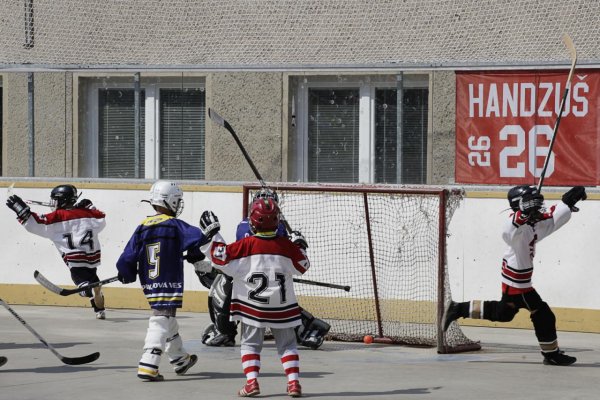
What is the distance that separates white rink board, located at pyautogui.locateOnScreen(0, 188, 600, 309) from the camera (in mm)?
12328

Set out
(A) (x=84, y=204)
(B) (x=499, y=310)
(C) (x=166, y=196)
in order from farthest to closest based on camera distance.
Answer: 1. (A) (x=84, y=204)
2. (B) (x=499, y=310)
3. (C) (x=166, y=196)

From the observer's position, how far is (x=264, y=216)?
29.0 ft

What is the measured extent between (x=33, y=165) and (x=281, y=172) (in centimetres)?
280

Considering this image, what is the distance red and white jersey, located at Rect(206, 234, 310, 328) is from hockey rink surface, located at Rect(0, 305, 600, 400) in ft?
1.73

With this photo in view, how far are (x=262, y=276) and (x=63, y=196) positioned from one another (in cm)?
475

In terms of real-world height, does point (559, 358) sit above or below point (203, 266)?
below

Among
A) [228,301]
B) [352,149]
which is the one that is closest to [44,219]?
[228,301]

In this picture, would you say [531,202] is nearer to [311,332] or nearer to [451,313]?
[451,313]

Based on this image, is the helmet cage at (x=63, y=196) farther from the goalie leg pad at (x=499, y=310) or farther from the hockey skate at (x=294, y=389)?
the hockey skate at (x=294, y=389)

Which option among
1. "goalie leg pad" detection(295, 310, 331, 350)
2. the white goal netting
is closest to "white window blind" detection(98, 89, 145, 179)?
the white goal netting

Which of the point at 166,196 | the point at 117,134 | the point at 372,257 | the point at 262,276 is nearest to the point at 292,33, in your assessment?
the point at 117,134

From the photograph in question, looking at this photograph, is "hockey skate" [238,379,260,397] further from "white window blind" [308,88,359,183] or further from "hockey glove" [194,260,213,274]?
"white window blind" [308,88,359,183]

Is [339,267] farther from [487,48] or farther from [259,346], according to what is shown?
[259,346]

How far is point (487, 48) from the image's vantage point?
1344 centimetres
